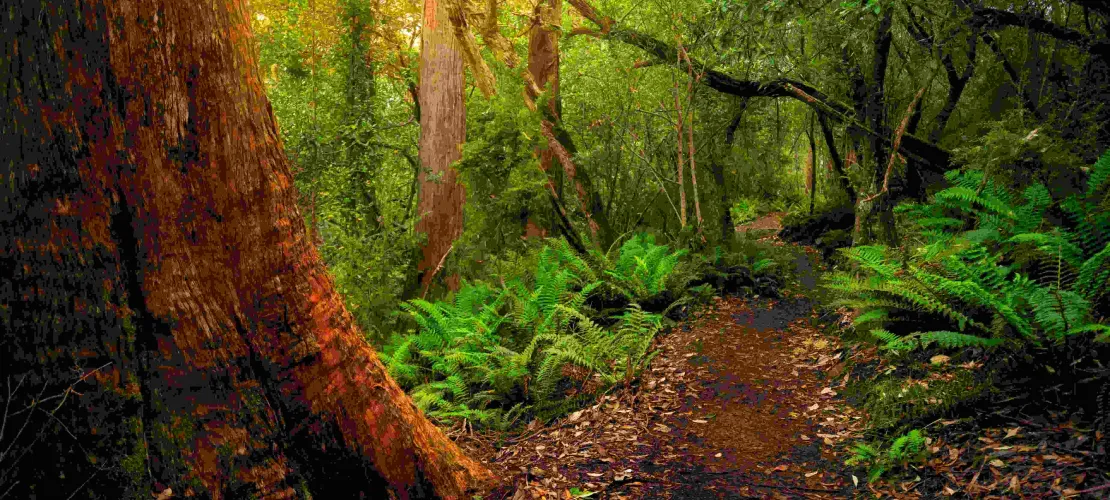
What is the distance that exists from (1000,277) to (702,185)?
8442 mm

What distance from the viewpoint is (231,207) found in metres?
2.38

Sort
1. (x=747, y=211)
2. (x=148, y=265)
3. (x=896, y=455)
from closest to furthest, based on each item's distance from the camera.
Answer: (x=148, y=265) → (x=896, y=455) → (x=747, y=211)

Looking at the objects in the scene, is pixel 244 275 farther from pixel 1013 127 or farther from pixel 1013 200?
pixel 1013 127

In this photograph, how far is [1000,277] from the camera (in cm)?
439

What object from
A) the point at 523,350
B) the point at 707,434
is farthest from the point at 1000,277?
the point at 523,350

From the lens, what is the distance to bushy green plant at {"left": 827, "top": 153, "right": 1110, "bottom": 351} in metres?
3.87

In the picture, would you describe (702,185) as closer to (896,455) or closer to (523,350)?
(523,350)

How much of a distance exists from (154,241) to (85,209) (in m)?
0.23

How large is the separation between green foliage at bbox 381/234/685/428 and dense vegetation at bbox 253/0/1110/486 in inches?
1.3

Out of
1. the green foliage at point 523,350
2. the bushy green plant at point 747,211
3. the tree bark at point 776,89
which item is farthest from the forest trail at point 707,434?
the bushy green plant at point 747,211

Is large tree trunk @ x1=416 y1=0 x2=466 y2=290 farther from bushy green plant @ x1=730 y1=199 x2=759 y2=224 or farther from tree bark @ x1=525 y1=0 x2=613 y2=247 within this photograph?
bushy green plant @ x1=730 y1=199 x2=759 y2=224

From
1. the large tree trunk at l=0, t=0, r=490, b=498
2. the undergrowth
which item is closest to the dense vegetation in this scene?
the undergrowth

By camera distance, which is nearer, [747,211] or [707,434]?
[707,434]

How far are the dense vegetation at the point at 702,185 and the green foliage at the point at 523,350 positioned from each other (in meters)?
0.03
